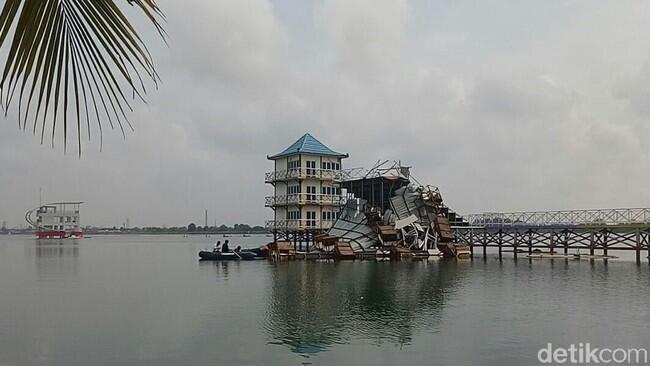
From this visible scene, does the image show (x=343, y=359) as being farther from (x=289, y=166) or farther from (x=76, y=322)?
(x=289, y=166)

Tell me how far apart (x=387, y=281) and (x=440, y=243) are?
1958 cm

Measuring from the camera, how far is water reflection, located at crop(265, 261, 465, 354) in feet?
54.2

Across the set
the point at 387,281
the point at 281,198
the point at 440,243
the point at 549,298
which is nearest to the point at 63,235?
the point at 281,198

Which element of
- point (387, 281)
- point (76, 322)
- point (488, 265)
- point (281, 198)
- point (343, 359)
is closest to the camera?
point (343, 359)

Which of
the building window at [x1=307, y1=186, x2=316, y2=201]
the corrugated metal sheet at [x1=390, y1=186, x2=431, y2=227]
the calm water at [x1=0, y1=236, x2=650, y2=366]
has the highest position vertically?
the building window at [x1=307, y1=186, x2=316, y2=201]

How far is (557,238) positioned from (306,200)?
2111 centimetres

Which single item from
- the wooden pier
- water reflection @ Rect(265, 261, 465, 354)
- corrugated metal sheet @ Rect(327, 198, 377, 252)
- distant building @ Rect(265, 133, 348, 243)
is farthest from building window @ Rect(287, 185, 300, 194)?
the wooden pier

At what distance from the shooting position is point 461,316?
19641mm

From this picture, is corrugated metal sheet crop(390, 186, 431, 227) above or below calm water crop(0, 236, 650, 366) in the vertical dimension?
above

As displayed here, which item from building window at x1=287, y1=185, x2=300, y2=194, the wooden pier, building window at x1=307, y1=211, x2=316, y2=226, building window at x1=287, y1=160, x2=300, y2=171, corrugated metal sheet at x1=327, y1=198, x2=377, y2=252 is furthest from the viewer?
building window at x1=307, y1=211, x2=316, y2=226

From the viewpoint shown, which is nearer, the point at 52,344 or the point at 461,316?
the point at 52,344

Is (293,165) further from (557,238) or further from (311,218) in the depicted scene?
(557,238)

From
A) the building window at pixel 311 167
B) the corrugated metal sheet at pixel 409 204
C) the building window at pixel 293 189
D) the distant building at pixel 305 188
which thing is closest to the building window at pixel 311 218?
the distant building at pixel 305 188

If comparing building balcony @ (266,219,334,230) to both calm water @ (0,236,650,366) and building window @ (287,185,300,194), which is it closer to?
building window @ (287,185,300,194)
